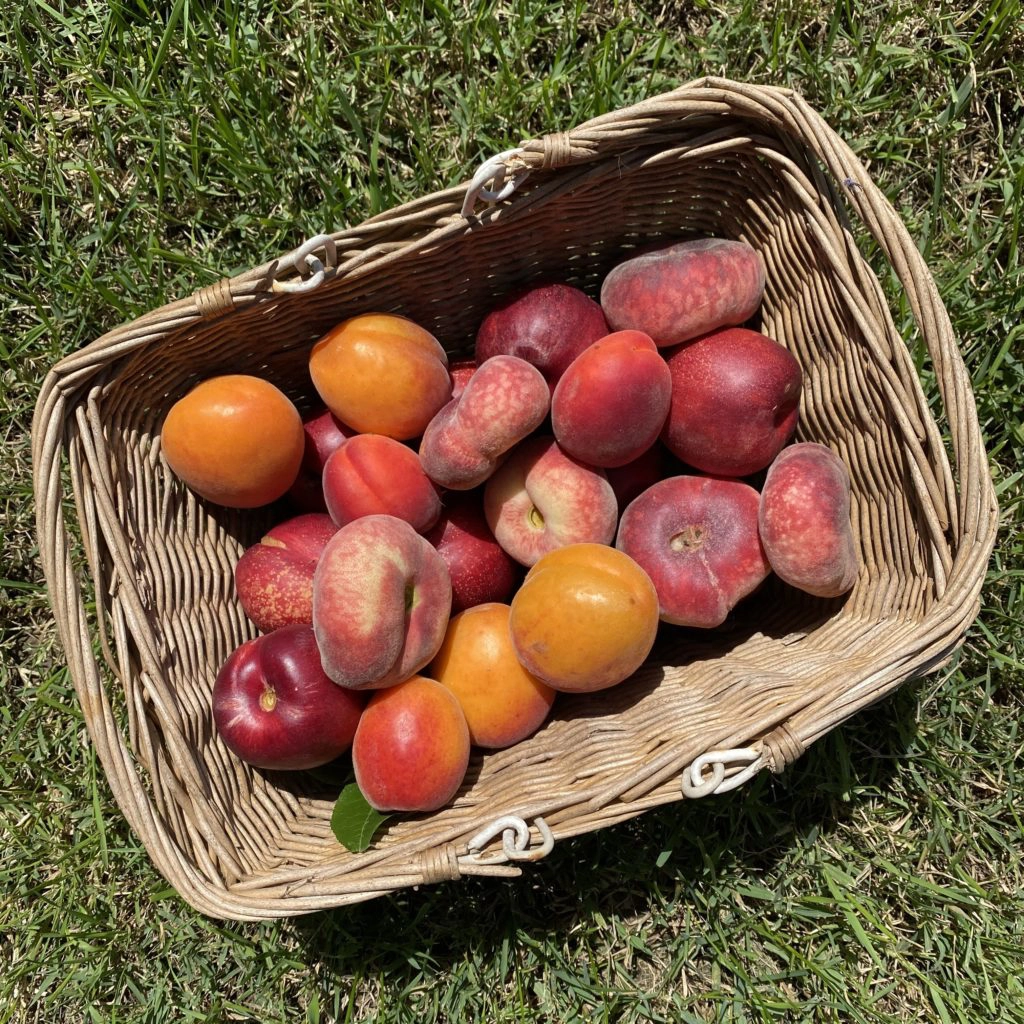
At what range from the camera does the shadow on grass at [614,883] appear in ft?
6.50

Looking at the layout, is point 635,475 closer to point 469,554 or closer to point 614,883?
point 469,554

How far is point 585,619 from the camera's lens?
1.50m

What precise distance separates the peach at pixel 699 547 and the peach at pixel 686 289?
32 centimetres

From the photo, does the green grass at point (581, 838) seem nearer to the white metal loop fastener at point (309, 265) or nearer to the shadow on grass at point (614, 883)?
the shadow on grass at point (614, 883)

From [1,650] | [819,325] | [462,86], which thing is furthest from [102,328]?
[819,325]

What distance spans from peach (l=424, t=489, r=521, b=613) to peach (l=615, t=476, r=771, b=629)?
262 mm

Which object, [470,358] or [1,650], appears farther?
[1,650]

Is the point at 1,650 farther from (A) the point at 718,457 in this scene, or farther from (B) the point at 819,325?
(B) the point at 819,325

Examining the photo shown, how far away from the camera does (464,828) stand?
→ 1455 mm

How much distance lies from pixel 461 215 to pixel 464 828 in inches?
41.4

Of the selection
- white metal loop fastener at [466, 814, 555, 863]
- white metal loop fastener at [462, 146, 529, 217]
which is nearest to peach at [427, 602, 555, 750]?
white metal loop fastener at [466, 814, 555, 863]

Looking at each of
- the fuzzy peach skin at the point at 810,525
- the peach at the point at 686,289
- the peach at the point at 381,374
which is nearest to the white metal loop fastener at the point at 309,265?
the peach at the point at 381,374

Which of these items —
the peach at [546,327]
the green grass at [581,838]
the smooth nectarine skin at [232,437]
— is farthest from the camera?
the green grass at [581,838]

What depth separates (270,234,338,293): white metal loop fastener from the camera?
1.50 m
